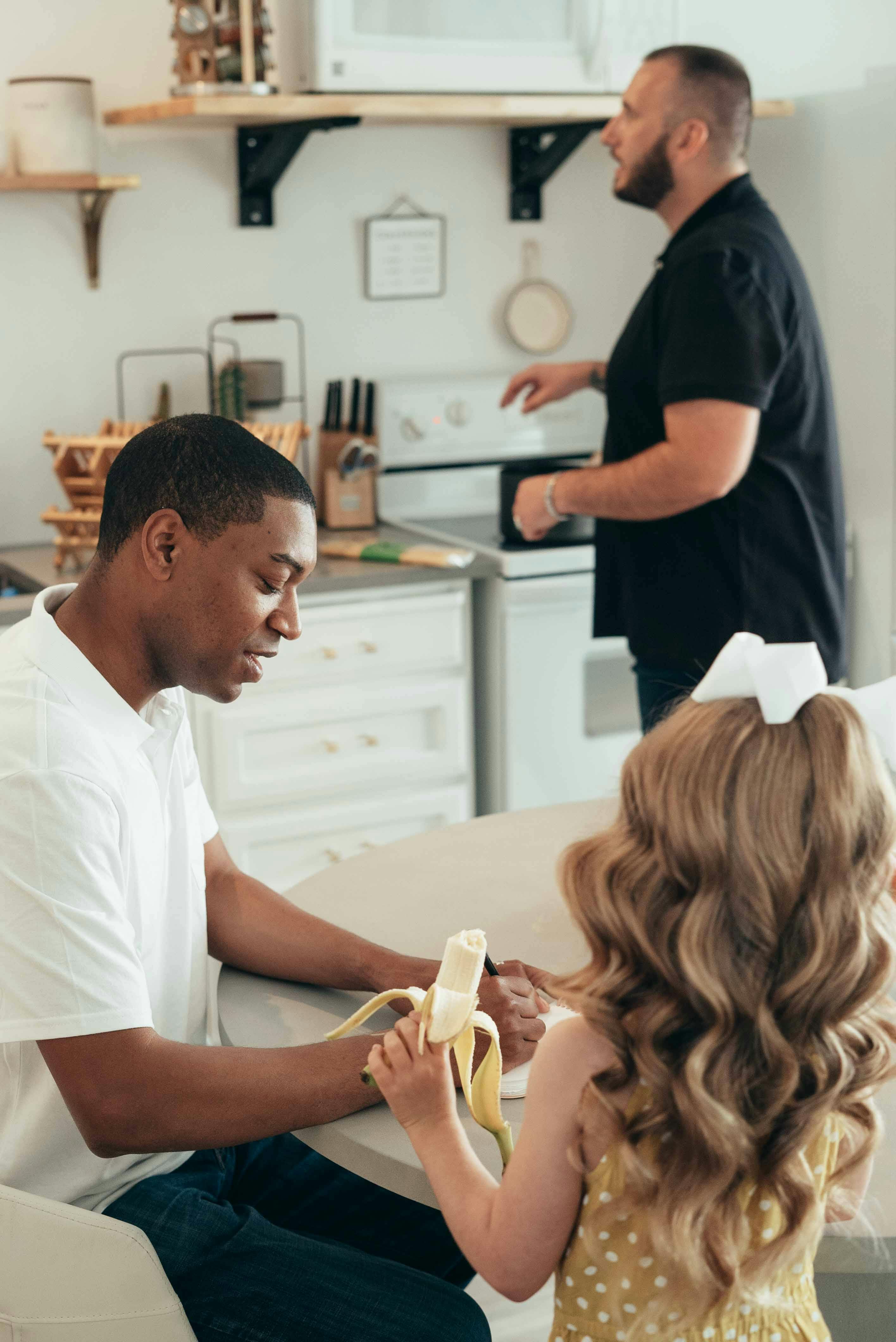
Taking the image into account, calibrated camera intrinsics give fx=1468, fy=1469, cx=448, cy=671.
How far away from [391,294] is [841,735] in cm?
251

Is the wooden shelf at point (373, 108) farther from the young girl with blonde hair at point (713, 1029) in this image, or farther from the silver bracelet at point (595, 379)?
the young girl with blonde hair at point (713, 1029)

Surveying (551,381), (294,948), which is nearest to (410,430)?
(551,381)

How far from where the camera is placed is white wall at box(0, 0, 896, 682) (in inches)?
109

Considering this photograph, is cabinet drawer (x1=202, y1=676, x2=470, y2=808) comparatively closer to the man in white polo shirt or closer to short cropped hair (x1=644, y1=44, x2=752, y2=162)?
short cropped hair (x1=644, y1=44, x2=752, y2=162)

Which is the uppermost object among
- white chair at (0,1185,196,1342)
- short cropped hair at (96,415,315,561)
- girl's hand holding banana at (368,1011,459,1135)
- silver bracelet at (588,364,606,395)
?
silver bracelet at (588,364,606,395)

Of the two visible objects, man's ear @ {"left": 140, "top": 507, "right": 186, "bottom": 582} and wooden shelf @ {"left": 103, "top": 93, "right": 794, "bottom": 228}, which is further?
wooden shelf @ {"left": 103, "top": 93, "right": 794, "bottom": 228}

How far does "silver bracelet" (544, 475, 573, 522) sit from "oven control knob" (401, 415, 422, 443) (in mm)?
863

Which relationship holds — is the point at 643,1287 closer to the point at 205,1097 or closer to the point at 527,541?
the point at 205,1097

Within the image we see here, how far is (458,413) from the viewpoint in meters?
3.27

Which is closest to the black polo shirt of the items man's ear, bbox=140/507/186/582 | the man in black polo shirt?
the man in black polo shirt

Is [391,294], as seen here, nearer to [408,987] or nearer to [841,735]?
[408,987]

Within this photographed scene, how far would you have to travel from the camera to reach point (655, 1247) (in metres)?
0.93

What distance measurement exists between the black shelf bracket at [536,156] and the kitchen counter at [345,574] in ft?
3.27

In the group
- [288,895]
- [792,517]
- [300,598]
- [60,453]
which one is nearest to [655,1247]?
[288,895]
